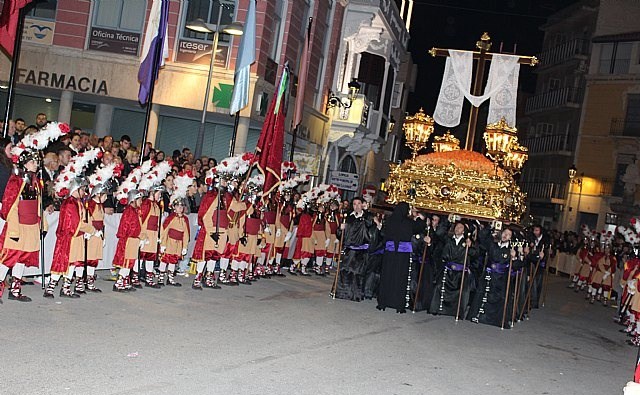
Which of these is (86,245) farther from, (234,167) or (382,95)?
(382,95)

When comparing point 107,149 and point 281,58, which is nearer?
point 107,149

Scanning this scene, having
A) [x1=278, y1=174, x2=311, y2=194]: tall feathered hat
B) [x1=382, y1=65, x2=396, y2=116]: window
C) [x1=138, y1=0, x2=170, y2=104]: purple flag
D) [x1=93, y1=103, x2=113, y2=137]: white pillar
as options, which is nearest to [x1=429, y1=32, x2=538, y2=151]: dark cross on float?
[x1=278, y1=174, x2=311, y2=194]: tall feathered hat

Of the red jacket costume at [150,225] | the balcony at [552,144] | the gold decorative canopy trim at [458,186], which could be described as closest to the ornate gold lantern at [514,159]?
the gold decorative canopy trim at [458,186]

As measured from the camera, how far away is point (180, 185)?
47.1ft

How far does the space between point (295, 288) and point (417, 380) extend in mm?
7766

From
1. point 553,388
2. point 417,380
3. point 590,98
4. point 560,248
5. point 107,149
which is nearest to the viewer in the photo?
point 417,380

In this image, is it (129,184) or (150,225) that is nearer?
(129,184)

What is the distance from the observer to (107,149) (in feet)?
Answer: 51.1

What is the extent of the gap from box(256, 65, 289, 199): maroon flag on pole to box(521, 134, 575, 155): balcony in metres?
38.5

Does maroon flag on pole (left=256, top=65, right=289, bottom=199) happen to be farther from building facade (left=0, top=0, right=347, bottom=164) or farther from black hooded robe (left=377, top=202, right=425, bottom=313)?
building facade (left=0, top=0, right=347, bottom=164)

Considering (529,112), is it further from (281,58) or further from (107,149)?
(107,149)

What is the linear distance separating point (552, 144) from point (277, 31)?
34398mm

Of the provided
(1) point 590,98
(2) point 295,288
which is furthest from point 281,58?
(1) point 590,98

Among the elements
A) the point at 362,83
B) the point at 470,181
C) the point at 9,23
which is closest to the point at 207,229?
the point at 9,23
